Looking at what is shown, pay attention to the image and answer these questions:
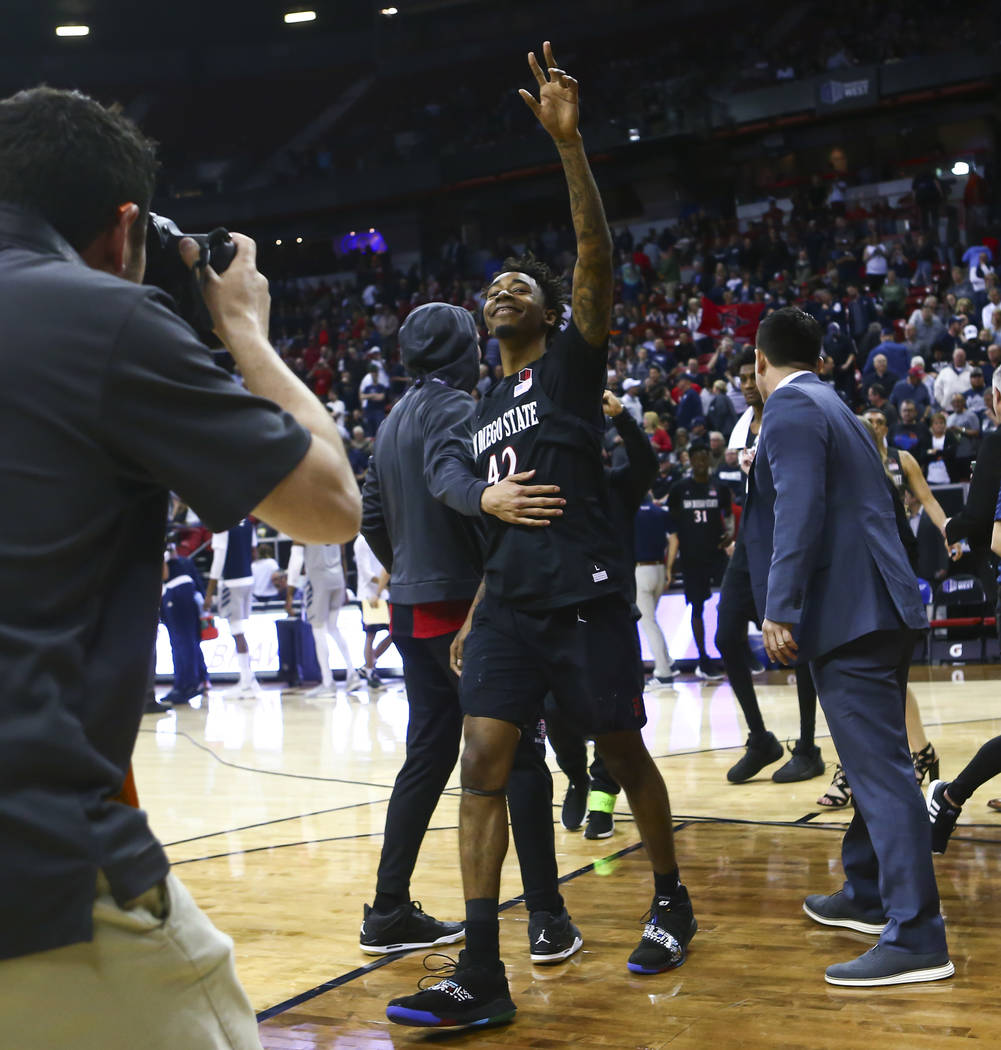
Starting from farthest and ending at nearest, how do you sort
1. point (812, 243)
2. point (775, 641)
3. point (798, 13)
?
point (798, 13), point (812, 243), point (775, 641)

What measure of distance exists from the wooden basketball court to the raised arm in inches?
70.3

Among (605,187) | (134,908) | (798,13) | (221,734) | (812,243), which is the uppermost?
(798,13)

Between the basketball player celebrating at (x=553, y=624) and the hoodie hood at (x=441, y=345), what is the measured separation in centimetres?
52

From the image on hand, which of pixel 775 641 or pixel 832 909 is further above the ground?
pixel 775 641

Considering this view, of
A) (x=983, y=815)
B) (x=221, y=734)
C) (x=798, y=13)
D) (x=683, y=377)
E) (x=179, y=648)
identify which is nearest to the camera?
(x=983, y=815)

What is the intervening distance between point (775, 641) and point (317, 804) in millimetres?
3730

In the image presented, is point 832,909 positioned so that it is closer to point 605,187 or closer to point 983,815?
point 983,815

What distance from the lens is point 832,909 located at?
3828 millimetres

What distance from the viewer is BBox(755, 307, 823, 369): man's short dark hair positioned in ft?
12.5

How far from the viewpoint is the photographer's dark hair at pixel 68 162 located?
1.46 meters

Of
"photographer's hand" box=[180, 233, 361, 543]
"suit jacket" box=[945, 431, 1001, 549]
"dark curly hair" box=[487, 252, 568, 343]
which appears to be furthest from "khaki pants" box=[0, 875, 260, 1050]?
"suit jacket" box=[945, 431, 1001, 549]

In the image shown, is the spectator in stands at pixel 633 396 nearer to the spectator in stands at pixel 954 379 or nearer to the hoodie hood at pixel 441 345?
the spectator in stands at pixel 954 379

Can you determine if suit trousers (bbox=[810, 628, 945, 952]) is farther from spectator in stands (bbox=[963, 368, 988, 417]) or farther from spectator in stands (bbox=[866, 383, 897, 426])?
spectator in stands (bbox=[963, 368, 988, 417])

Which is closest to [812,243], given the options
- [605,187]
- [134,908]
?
[605,187]
